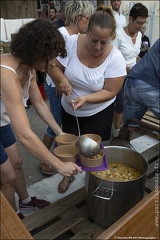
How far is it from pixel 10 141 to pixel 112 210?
0.82 m

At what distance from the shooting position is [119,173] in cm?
174

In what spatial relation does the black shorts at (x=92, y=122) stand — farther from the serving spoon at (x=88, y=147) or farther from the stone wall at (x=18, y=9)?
the stone wall at (x=18, y=9)

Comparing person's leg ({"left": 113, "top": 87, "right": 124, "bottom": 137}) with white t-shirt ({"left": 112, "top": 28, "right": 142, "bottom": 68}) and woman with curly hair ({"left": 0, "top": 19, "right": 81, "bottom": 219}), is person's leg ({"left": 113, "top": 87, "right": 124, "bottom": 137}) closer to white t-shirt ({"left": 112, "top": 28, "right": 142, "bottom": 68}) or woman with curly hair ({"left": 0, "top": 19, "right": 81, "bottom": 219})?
white t-shirt ({"left": 112, "top": 28, "right": 142, "bottom": 68})

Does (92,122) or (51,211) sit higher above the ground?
(92,122)

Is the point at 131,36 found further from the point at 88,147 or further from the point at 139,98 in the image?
the point at 88,147

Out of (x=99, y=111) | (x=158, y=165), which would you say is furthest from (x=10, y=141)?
(x=158, y=165)

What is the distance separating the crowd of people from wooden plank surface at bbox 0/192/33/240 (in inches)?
19.8

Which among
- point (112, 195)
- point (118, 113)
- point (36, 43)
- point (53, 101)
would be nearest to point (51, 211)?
point (112, 195)

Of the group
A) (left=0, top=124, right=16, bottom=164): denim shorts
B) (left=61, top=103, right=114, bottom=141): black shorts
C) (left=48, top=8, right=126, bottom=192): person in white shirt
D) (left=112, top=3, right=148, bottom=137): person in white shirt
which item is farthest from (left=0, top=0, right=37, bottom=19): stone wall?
(left=0, top=124, right=16, bottom=164): denim shorts

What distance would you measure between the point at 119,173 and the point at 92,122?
54 cm

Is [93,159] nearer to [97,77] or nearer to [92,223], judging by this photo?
[92,223]

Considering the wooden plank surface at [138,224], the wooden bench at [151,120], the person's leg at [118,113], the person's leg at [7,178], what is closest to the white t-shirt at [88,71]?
the person's leg at [7,178]

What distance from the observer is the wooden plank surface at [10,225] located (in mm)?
767

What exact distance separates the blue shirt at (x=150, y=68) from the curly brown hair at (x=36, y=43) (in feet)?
2.91
